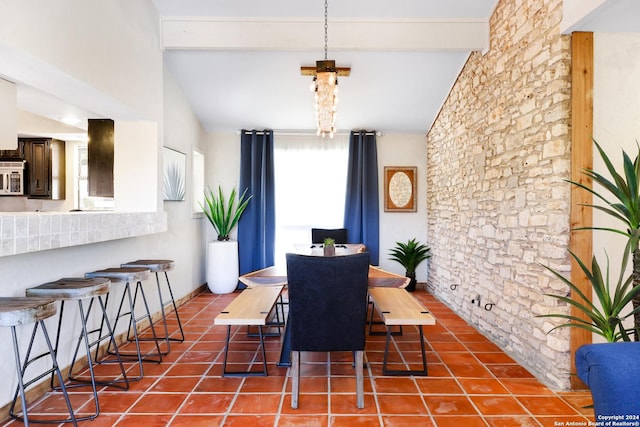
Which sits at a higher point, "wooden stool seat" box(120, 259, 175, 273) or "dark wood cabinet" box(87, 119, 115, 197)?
"dark wood cabinet" box(87, 119, 115, 197)

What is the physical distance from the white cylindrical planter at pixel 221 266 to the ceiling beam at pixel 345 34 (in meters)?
2.72

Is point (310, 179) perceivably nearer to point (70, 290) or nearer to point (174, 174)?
point (174, 174)

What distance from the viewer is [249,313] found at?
2902mm

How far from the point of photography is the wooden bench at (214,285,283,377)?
275 centimetres

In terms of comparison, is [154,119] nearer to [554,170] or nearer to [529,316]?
[554,170]

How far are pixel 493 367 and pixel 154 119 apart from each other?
12.4ft

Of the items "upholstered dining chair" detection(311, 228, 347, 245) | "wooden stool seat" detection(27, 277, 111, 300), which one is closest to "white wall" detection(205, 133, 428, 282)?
"upholstered dining chair" detection(311, 228, 347, 245)

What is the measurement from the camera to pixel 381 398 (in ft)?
8.47

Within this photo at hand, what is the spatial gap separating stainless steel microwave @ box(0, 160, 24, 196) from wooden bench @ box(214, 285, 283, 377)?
4320 mm

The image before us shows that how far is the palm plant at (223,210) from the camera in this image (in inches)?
226

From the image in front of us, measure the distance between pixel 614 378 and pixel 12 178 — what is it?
7.05m

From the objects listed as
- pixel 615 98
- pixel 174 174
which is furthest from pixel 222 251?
pixel 615 98

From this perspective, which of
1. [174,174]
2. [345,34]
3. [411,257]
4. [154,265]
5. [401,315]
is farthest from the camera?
[411,257]

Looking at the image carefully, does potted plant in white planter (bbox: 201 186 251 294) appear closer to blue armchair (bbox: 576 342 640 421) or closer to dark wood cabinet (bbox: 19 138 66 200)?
dark wood cabinet (bbox: 19 138 66 200)
